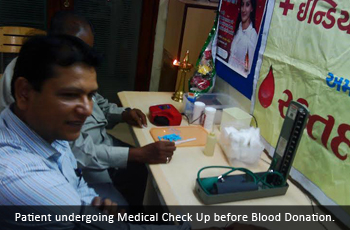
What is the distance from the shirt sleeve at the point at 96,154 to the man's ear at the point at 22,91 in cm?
51

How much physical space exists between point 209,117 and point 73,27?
0.77m

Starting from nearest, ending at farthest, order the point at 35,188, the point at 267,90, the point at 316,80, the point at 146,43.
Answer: the point at 35,188 → the point at 316,80 → the point at 267,90 → the point at 146,43

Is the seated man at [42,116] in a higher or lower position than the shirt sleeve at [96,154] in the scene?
higher

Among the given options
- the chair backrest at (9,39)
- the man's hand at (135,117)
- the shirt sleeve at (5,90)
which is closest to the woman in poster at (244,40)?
the man's hand at (135,117)

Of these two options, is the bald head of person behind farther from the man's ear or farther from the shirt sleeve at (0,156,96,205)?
the shirt sleeve at (0,156,96,205)

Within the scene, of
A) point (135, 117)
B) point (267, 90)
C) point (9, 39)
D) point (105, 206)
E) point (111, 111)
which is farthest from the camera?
point (9, 39)

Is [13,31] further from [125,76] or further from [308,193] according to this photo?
[308,193]

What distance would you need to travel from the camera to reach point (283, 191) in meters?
1.14

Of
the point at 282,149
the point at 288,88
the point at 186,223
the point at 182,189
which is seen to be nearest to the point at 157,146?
the point at 182,189

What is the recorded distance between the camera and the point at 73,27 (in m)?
1.37

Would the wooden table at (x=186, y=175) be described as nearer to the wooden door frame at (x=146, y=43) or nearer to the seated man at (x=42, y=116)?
the seated man at (x=42, y=116)

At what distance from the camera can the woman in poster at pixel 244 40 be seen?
153 cm

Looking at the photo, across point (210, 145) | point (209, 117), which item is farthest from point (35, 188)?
point (209, 117)

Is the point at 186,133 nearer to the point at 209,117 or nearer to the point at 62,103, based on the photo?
the point at 209,117
